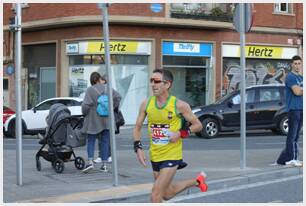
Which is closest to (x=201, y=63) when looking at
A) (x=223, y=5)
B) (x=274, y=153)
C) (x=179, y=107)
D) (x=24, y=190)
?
(x=223, y=5)

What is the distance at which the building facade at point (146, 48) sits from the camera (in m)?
24.3

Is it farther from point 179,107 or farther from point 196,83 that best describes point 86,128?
point 196,83

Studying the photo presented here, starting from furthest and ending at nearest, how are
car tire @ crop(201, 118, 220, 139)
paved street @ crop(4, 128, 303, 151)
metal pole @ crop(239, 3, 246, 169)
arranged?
1. car tire @ crop(201, 118, 220, 139)
2. paved street @ crop(4, 128, 303, 151)
3. metal pole @ crop(239, 3, 246, 169)

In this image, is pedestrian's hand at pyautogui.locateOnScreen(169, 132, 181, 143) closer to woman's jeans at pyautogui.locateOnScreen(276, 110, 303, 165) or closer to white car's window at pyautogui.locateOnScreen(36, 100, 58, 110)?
woman's jeans at pyautogui.locateOnScreen(276, 110, 303, 165)

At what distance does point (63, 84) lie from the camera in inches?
984

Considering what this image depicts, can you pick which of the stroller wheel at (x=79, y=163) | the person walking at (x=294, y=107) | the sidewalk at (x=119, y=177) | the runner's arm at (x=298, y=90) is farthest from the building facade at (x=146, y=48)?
the runner's arm at (x=298, y=90)

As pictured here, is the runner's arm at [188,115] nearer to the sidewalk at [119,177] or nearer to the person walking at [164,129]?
the person walking at [164,129]

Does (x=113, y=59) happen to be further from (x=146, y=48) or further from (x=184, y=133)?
(x=184, y=133)

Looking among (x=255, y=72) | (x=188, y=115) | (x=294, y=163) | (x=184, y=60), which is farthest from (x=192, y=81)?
(x=188, y=115)

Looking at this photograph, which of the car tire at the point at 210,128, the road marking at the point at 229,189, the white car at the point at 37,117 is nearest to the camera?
the road marking at the point at 229,189

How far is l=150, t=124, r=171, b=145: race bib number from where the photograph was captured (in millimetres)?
6242

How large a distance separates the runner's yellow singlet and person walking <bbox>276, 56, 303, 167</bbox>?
4.47 meters

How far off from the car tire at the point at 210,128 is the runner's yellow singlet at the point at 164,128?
12.5 meters

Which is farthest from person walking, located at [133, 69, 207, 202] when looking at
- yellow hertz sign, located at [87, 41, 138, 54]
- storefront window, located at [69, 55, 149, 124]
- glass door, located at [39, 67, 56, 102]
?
glass door, located at [39, 67, 56, 102]
